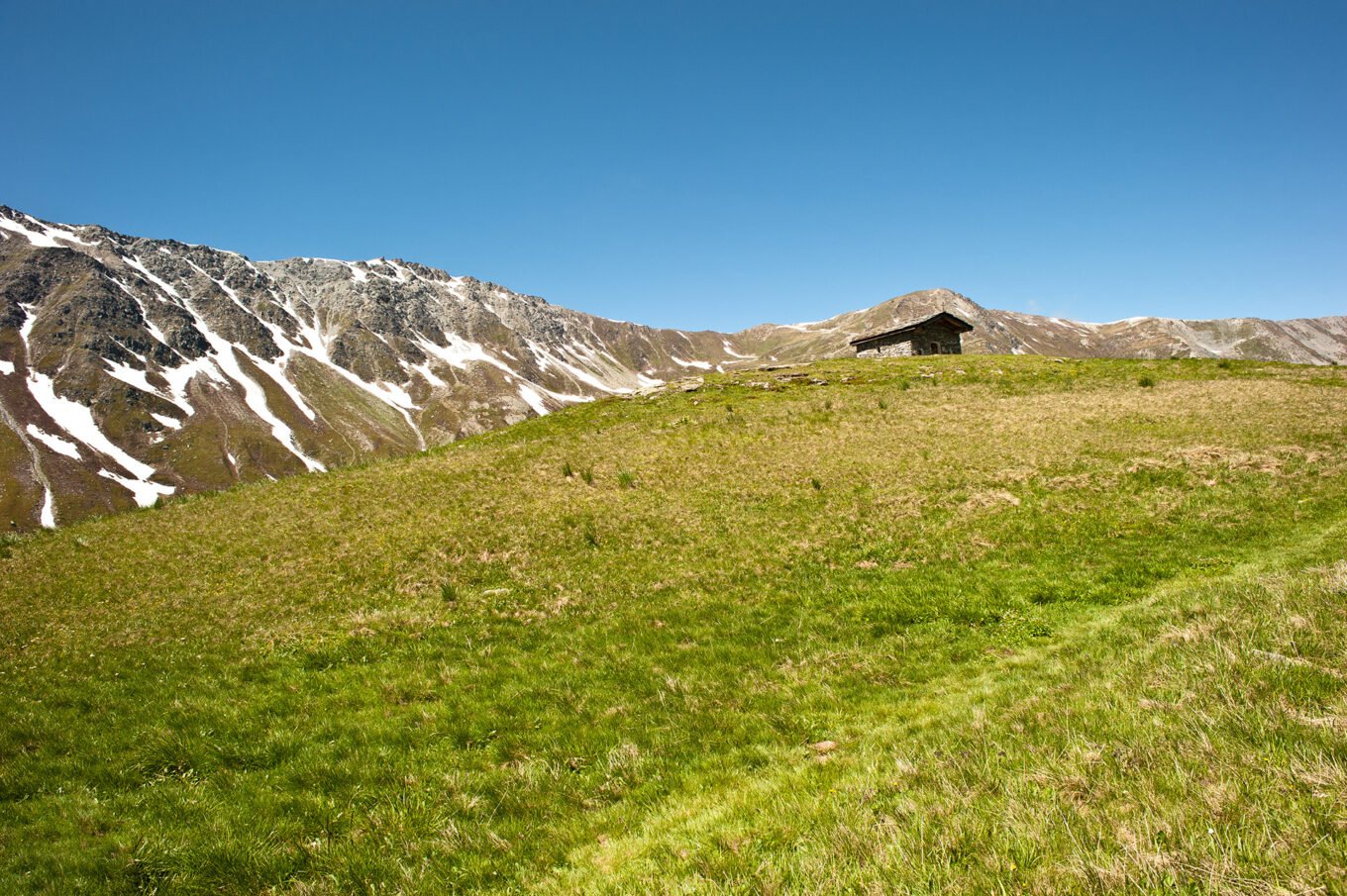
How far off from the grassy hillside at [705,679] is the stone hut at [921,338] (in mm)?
35156

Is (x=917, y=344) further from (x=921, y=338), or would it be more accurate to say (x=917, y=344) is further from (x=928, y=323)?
(x=928, y=323)

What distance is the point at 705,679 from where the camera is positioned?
40.4ft

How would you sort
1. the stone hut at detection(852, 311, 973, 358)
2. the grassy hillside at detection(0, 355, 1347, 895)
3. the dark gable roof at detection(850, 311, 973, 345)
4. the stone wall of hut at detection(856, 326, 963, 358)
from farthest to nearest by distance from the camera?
the stone wall of hut at detection(856, 326, 963, 358) < the stone hut at detection(852, 311, 973, 358) < the dark gable roof at detection(850, 311, 973, 345) < the grassy hillside at detection(0, 355, 1347, 895)

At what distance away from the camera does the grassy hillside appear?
564 cm

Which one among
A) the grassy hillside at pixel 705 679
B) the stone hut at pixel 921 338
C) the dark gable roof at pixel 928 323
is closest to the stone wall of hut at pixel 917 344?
the stone hut at pixel 921 338

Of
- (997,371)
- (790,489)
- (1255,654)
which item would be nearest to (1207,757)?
(1255,654)

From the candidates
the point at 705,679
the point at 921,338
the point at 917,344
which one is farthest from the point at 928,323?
the point at 705,679

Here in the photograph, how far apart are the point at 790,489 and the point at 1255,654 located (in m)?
18.4

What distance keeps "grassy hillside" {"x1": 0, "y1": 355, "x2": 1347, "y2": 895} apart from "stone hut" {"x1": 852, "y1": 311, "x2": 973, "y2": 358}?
3516 centimetres

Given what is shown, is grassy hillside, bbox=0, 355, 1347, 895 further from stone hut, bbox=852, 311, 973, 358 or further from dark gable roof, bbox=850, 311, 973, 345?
stone hut, bbox=852, 311, 973, 358

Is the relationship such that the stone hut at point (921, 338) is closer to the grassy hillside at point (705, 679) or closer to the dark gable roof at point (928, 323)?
the dark gable roof at point (928, 323)

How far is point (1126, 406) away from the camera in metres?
36.5

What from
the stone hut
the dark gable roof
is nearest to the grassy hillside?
the dark gable roof

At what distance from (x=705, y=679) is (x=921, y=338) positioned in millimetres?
59948
